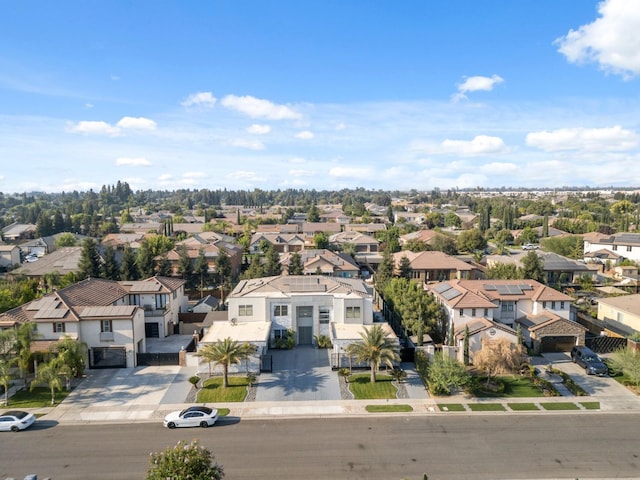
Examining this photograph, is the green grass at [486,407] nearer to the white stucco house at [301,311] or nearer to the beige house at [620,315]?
the white stucco house at [301,311]

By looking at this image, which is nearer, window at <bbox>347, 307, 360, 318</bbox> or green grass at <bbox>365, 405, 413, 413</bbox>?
green grass at <bbox>365, 405, 413, 413</bbox>

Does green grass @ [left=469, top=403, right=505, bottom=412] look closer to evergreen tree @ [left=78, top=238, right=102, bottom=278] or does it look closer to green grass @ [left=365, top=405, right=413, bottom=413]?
green grass @ [left=365, top=405, right=413, bottom=413]

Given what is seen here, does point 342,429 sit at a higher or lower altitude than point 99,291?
lower

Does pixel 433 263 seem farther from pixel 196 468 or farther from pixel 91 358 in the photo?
pixel 196 468

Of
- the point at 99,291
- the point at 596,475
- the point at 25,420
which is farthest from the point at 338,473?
the point at 99,291

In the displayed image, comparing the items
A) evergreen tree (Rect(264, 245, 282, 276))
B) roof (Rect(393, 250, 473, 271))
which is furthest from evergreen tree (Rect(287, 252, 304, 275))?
roof (Rect(393, 250, 473, 271))

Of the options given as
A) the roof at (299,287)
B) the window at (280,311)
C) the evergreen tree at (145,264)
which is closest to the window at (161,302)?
the roof at (299,287)

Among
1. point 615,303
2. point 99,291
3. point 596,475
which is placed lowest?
point 596,475
